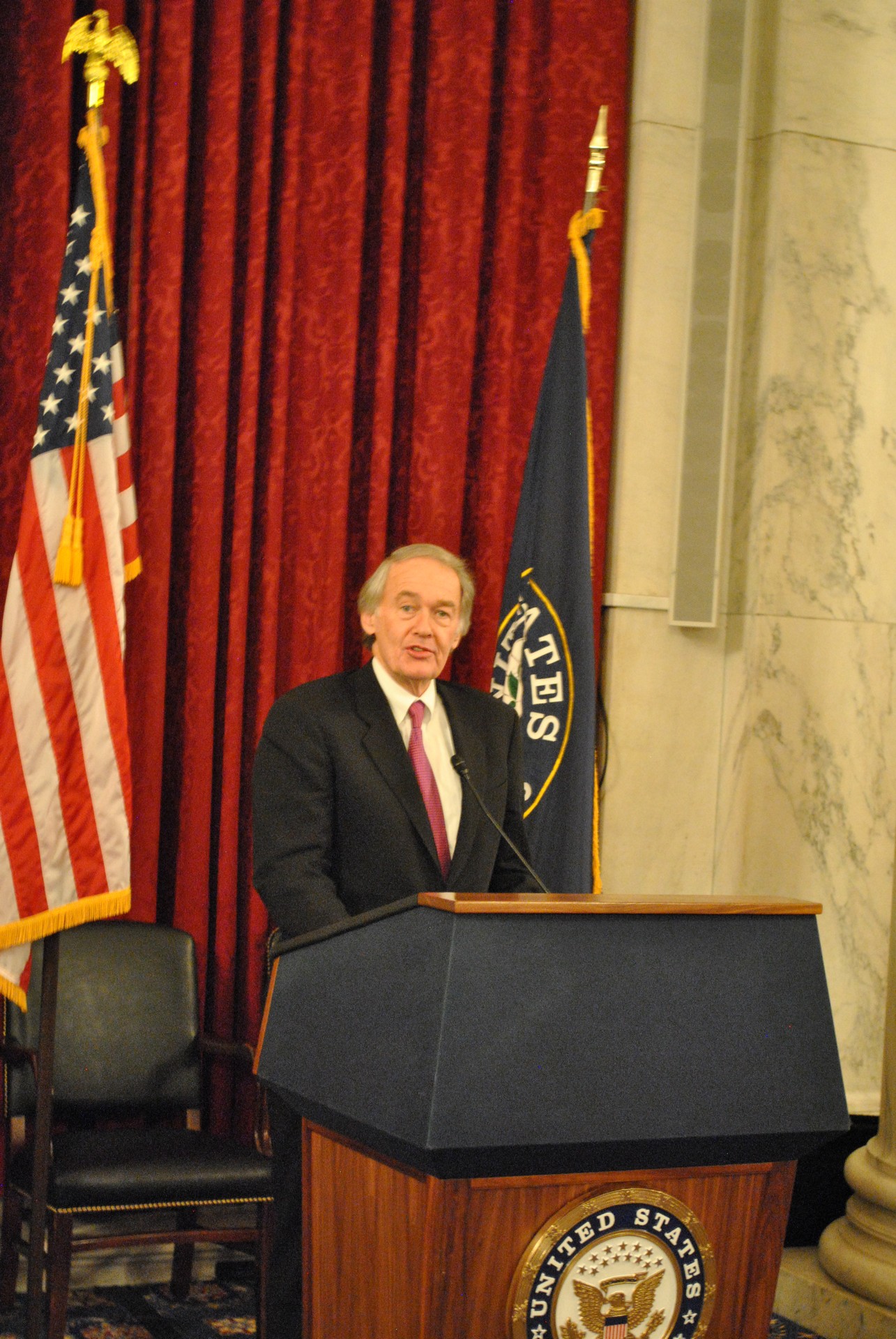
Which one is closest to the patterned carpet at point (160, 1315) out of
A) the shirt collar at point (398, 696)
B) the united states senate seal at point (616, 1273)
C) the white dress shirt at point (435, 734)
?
the white dress shirt at point (435, 734)

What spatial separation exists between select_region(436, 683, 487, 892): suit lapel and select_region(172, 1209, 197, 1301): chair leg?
66.3 inches

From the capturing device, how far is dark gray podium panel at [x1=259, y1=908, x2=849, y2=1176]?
5.67 ft

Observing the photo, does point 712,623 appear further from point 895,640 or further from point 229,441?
point 229,441

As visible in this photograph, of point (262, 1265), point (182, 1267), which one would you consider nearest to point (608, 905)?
point (262, 1265)

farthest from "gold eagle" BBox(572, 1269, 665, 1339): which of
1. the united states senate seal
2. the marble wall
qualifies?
the marble wall

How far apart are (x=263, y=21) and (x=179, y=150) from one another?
0.49 meters

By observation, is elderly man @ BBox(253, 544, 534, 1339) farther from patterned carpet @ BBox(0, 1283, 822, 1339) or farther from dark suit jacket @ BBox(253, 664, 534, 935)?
patterned carpet @ BBox(0, 1283, 822, 1339)

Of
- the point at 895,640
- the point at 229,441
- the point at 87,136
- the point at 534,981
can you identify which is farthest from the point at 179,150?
the point at 534,981

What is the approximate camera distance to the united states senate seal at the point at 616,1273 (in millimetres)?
1815

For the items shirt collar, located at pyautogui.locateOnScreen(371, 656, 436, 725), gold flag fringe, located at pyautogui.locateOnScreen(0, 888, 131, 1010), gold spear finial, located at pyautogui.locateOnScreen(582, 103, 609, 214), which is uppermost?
gold spear finial, located at pyautogui.locateOnScreen(582, 103, 609, 214)

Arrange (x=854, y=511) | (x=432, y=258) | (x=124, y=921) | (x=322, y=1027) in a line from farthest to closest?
1. (x=854, y=511)
2. (x=432, y=258)
3. (x=124, y=921)
4. (x=322, y=1027)

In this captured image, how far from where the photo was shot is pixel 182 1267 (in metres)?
4.00

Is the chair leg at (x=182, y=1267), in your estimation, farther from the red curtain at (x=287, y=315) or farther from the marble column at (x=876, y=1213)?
the marble column at (x=876, y=1213)

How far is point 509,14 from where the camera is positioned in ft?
15.2
